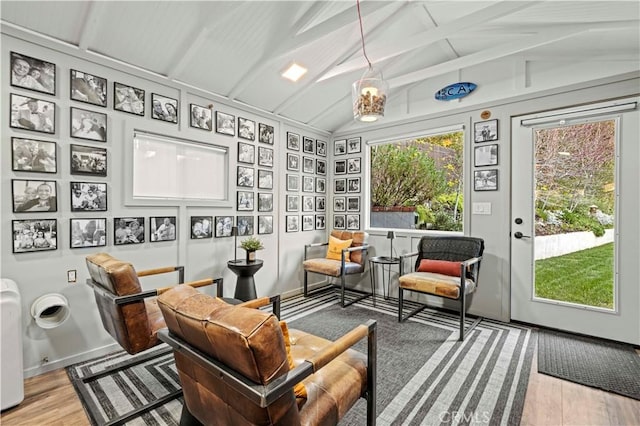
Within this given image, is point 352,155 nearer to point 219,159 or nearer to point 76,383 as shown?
point 219,159

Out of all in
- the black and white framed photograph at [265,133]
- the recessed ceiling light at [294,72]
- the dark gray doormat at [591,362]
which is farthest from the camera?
the black and white framed photograph at [265,133]

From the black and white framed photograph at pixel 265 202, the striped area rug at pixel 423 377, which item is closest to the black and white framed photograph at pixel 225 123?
the black and white framed photograph at pixel 265 202

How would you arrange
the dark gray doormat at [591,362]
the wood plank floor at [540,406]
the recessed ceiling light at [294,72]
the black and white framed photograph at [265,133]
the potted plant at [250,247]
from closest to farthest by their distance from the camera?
the wood plank floor at [540,406] → the dark gray doormat at [591,362] → the recessed ceiling light at [294,72] → the potted plant at [250,247] → the black and white framed photograph at [265,133]

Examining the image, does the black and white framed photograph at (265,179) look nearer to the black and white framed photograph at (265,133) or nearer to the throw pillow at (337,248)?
the black and white framed photograph at (265,133)

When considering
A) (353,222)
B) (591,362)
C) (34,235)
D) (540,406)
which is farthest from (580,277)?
(34,235)

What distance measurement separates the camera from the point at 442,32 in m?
2.67

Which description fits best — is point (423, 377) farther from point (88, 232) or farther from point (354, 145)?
point (354, 145)

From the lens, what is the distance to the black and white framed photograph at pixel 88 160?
100.0 inches

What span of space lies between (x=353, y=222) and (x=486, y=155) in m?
2.07

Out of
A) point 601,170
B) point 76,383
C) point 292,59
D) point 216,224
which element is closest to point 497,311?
point 601,170

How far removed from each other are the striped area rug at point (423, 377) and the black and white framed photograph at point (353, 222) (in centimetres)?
162

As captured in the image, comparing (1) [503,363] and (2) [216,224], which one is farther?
(2) [216,224]

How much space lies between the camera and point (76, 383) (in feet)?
7.32

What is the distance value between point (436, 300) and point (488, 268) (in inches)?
30.0
